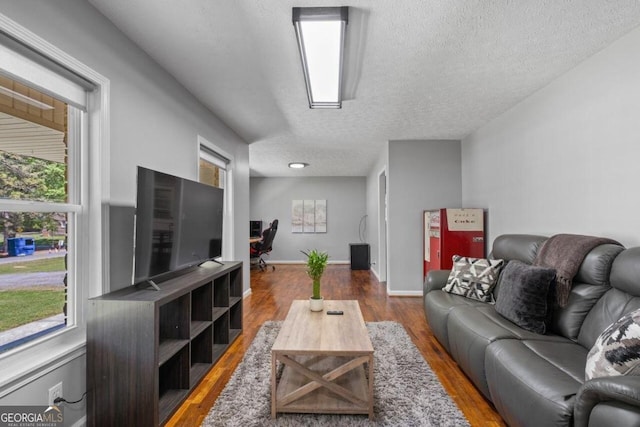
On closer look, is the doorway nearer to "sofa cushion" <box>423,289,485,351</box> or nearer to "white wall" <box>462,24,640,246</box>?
"white wall" <box>462,24,640,246</box>

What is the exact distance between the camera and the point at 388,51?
7.16ft

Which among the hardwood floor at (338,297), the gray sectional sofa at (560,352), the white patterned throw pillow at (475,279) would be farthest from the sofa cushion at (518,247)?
the hardwood floor at (338,297)

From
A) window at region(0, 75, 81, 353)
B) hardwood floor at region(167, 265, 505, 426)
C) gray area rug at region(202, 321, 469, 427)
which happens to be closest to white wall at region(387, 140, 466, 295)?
hardwood floor at region(167, 265, 505, 426)

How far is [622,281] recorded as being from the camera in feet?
5.70

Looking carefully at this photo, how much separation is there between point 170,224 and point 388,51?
1.99 meters

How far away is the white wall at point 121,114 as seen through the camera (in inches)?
58.3

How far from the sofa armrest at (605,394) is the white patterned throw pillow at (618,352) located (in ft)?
0.43

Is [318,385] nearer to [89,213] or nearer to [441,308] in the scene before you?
[441,308]

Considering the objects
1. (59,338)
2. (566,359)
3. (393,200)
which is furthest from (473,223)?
(59,338)

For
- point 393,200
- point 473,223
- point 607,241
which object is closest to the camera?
point 607,241

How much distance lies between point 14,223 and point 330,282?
15.7 ft

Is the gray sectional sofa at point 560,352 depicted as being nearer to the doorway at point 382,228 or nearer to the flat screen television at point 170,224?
the flat screen television at point 170,224

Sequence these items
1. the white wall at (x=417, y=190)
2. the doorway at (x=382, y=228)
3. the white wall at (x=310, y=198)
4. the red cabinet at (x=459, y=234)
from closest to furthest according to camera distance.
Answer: the red cabinet at (x=459, y=234) < the white wall at (x=417, y=190) < the doorway at (x=382, y=228) < the white wall at (x=310, y=198)

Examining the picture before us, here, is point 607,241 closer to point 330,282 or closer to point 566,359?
point 566,359
